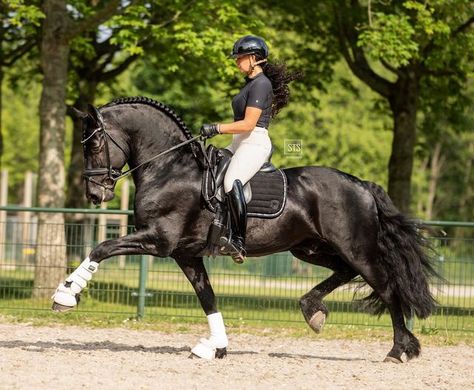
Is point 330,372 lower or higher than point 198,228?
lower

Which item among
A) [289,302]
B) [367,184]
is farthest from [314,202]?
[289,302]

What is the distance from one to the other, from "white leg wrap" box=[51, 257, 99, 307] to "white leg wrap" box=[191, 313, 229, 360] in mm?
1426

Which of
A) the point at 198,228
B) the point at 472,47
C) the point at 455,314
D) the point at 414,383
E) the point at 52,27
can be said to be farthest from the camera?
the point at 472,47

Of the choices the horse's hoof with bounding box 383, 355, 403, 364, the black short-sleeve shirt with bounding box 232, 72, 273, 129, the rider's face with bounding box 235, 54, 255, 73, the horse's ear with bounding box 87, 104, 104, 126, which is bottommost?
the horse's hoof with bounding box 383, 355, 403, 364

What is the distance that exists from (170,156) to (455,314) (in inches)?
232

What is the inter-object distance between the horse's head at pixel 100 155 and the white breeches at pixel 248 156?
3.65ft

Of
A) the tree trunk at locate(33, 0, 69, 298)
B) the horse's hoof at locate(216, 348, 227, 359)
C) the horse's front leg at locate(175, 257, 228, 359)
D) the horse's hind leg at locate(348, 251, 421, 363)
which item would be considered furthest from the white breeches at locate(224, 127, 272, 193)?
the tree trunk at locate(33, 0, 69, 298)

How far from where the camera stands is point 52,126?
1711 centimetres

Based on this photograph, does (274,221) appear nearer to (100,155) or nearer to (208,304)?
(208,304)

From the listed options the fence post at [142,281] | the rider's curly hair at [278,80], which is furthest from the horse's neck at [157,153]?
the fence post at [142,281]

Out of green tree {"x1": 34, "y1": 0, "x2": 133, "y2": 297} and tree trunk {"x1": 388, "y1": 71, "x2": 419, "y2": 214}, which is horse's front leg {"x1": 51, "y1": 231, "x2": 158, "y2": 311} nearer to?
green tree {"x1": 34, "y1": 0, "x2": 133, "y2": 297}

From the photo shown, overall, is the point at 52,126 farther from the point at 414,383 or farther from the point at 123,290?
the point at 414,383

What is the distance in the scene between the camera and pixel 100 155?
378 inches

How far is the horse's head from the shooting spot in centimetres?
956
